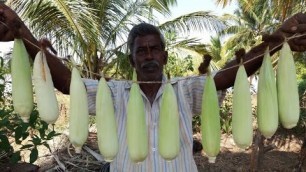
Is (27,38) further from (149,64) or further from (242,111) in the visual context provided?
(242,111)

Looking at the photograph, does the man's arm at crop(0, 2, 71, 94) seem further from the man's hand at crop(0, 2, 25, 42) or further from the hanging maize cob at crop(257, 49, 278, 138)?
the hanging maize cob at crop(257, 49, 278, 138)

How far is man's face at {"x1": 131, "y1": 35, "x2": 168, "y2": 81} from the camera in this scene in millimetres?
2043

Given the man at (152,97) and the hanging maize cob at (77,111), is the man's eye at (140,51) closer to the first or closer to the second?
the man at (152,97)

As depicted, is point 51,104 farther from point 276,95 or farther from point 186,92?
point 186,92

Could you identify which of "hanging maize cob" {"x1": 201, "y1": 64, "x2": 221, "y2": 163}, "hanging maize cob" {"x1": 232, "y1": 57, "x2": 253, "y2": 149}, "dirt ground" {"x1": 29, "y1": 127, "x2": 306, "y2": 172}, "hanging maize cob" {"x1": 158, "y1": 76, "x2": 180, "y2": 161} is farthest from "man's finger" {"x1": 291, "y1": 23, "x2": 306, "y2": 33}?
"dirt ground" {"x1": 29, "y1": 127, "x2": 306, "y2": 172}

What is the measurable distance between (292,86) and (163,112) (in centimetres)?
46

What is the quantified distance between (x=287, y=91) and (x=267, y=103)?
92mm

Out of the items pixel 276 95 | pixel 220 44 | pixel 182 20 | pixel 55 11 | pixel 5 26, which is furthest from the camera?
pixel 220 44

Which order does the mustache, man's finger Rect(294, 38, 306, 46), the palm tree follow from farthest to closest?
the palm tree, the mustache, man's finger Rect(294, 38, 306, 46)

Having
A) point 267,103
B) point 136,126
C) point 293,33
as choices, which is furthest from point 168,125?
point 293,33

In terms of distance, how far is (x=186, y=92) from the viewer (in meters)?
2.16

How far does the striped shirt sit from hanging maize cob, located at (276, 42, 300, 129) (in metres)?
0.79

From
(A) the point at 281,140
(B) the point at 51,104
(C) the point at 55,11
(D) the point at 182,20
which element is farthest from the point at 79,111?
(A) the point at 281,140

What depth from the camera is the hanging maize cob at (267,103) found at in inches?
50.5
